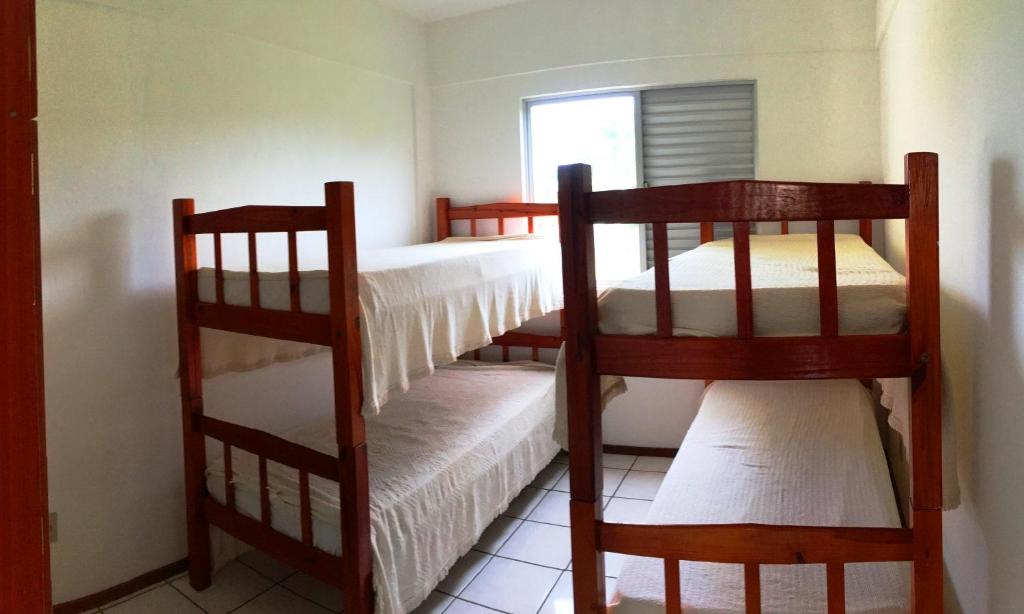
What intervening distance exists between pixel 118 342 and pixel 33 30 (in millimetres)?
1725

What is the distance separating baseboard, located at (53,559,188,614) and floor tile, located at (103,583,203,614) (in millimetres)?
38

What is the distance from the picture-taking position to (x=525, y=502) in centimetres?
274

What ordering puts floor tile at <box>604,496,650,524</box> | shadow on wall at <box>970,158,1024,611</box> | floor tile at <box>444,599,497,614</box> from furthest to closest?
floor tile at <box>604,496,650,524</box> < floor tile at <box>444,599,497,614</box> < shadow on wall at <box>970,158,1024,611</box>

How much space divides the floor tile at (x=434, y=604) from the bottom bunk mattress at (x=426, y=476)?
11 cm

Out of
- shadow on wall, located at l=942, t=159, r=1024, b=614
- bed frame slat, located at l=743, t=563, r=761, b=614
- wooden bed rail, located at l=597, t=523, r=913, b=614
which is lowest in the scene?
bed frame slat, located at l=743, t=563, r=761, b=614

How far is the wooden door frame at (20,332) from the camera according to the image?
0.63 m

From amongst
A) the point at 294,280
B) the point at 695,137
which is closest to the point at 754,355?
the point at 294,280

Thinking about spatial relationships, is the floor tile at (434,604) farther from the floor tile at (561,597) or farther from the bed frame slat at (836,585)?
A: the bed frame slat at (836,585)

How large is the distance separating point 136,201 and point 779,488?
2.31 metres

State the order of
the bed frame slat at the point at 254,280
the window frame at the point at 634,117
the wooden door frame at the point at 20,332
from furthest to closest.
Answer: the window frame at the point at 634,117 < the bed frame slat at the point at 254,280 < the wooden door frame at the point at 20,332

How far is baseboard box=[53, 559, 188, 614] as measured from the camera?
1947mm

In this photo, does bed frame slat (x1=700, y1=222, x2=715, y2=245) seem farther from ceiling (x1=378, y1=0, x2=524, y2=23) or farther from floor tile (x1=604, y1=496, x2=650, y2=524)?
ceiling (x1=378, y1=0, x2=524, y2=23)

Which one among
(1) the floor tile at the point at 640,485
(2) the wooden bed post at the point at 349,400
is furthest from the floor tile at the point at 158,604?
(1) the floor tile at the point at 640,485

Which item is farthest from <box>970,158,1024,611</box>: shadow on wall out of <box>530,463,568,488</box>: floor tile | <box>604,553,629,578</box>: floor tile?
<box>530,463,568,488</box>: floor tile
